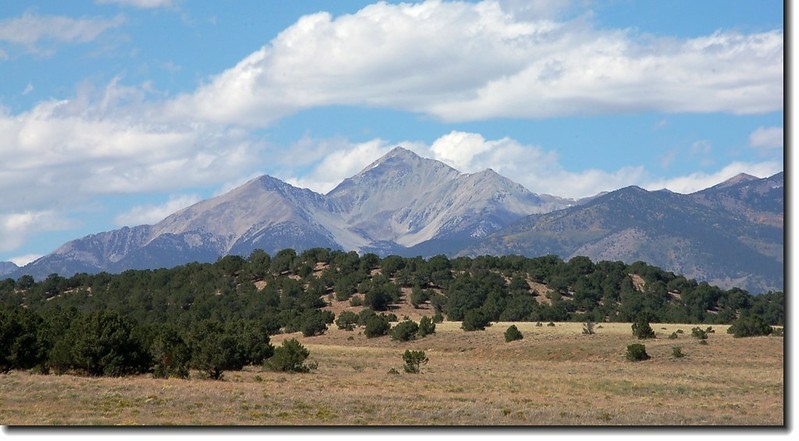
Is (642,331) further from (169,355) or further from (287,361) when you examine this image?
(169,355)

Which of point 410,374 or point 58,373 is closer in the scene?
point 58,373

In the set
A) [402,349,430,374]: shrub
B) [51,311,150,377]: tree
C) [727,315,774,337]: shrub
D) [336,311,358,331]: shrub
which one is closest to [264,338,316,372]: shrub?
[402,349,430,374]: shrub

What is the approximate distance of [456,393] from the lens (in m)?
40.8

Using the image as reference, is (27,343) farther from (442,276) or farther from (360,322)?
(442,276)

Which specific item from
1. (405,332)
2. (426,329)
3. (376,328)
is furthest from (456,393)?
(376,328)

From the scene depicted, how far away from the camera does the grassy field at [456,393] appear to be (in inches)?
1219

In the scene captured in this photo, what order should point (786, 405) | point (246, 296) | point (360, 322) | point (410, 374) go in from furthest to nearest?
point (246, 296) → point (360, 322) → point (410, 374) → point (786, 405)

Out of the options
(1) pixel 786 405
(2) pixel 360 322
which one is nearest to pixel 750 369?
(1) pixel 786 405

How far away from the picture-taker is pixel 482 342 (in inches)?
3093

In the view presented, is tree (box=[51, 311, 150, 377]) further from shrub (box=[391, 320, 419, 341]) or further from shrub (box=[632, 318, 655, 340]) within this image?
shrub (box=[632, 318, 655, 340])

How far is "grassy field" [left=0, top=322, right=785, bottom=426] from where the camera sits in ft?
102

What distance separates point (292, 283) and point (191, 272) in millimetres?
16171

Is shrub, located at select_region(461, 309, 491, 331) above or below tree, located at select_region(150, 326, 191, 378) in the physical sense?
above

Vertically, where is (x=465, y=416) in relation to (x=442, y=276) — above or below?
below
